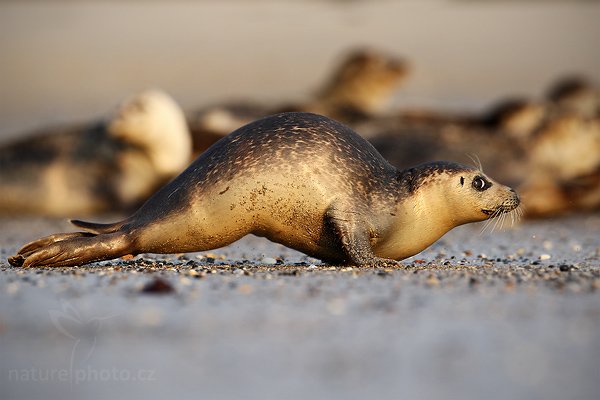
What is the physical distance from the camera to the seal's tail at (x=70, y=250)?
5773 mm

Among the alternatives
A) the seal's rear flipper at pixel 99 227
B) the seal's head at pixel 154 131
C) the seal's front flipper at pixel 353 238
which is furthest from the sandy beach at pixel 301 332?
the seal's head at pixel 154 131

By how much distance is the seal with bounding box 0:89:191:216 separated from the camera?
1286cm

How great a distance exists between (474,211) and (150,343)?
3191mm

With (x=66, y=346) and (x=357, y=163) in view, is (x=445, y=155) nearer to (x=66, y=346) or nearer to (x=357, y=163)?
(x=357, y=163)

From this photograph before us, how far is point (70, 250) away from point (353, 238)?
182cm

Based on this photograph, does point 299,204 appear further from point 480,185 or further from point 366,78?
point 366,78

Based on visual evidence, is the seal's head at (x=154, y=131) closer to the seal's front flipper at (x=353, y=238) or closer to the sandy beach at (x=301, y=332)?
the sandy beach at (x=301, y=332)

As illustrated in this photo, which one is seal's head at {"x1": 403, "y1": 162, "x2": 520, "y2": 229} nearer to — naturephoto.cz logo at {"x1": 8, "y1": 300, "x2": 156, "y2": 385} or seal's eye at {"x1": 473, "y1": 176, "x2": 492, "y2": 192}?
seal's eye at {"x1": 473, "y1": 176, "x2": 492, "y2": 192}

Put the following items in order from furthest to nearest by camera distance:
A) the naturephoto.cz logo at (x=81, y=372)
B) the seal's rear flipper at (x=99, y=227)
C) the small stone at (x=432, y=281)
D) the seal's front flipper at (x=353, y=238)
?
the seal's rear flipper at (x=99, y=227)
the seal's front flipper at (x=353, y=238)
the small stone at (x=432, y=281)
the naturephoto.cz logo at (x=81, y=372)

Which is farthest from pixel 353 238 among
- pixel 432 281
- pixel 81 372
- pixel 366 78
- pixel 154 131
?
pixel 366 78

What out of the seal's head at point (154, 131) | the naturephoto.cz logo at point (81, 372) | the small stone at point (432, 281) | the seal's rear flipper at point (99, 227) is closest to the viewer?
the naturephoto.cz logo at point (81, 372)

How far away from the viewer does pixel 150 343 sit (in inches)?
143

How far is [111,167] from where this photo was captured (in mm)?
13125

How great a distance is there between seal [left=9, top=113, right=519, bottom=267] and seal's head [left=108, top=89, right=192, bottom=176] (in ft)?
22.1
